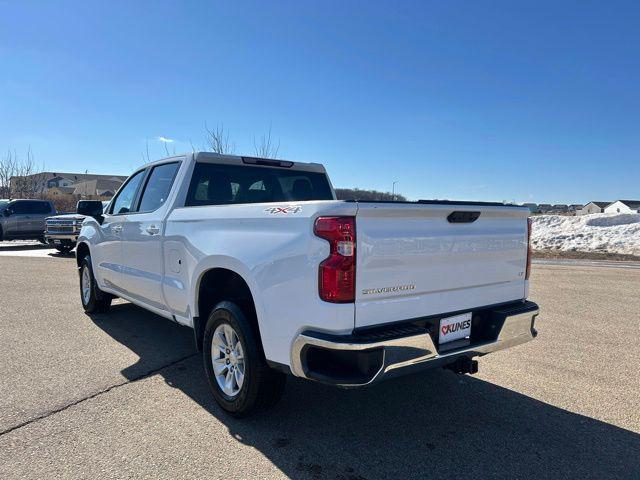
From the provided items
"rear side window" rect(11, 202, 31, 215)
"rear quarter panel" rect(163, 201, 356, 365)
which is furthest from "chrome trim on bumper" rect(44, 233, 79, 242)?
"rear quarter panel" rect(163, 201, 356, 365)

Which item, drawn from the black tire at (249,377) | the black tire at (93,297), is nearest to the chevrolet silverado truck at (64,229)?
the black tire at (93,297)

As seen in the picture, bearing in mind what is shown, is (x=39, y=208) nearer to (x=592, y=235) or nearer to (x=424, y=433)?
(x=424, y=433)

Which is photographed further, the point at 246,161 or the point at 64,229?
the point at 64,229

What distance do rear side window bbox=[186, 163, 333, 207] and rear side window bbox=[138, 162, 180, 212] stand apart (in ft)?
1.18

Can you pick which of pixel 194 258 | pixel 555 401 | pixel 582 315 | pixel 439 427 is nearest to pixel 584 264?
pixel 582 315

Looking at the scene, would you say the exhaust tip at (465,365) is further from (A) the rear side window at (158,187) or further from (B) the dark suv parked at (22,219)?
(B) the dark suv parked at (22,219)

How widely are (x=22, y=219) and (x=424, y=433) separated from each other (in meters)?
20.5

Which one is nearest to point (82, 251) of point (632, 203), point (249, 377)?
point (249, 377)

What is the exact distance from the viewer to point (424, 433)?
3295mm

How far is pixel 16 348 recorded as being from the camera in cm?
512

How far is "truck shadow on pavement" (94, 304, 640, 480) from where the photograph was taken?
2.85 m

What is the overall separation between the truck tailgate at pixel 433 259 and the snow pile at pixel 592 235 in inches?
695

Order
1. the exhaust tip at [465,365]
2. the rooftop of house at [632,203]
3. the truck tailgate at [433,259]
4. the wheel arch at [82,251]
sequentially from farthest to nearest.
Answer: the rooftop of house at [632,203] → the wheel arch at [82,251] → the exhaust tip at [465,365] → the truck tailgate at [433,259]

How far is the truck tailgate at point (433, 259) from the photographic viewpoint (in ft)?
8.85
